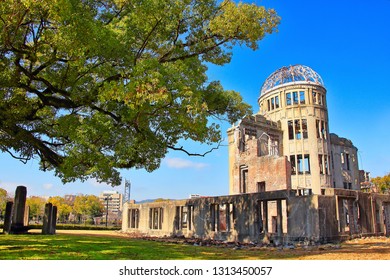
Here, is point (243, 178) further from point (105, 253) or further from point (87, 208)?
point (87, 208)

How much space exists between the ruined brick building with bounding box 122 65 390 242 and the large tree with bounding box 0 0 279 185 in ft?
28.0

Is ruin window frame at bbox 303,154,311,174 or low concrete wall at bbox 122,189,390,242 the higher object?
ruin window frame at bbox 303,154,311,174

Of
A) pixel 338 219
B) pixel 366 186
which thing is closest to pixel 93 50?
pixel 338 219

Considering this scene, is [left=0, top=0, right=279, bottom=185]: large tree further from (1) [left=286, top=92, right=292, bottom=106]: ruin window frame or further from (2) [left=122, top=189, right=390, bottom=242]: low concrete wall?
(1) [left=286, top=92, right=292, bottom=106]: ruin window frame

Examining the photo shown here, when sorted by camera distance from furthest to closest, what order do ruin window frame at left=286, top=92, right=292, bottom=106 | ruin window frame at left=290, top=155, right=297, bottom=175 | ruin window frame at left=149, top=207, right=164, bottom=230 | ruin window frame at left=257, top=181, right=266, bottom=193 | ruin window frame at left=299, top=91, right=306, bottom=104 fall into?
ruin window frame at left=286, top=92, right=292, bottom=106
ruin window frame at left=299, top=91, right=306, bottom=104
ruin window frame at left=290, top=155, right=297, bottom=175
ruin window frame at left=149, top=207, right=164, bottom=230
ruin window frame at left=257, top=181, right=266, bottom=193

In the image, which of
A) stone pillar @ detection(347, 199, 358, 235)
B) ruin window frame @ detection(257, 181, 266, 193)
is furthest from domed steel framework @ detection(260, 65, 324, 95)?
stone pillar @ detection(347, 199, 358, 235)

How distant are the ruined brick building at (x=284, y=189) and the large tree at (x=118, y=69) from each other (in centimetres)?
852

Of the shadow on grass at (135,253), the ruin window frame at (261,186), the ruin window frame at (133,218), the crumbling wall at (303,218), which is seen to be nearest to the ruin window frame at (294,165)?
the ruin window frame at (261,186)

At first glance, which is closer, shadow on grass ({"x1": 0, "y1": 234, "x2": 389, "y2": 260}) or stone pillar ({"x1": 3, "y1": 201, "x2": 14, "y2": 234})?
shadow on grass ({"x1": 0, "y1": 234, "x2": 389, "y2": 260})

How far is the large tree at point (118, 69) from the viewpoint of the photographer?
10508 millimetres

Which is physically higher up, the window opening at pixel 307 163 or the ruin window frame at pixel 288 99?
the ruin window frame at pixel 288 99

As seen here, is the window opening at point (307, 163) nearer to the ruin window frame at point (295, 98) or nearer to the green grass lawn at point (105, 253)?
the ruin window frame at point (295, 98)

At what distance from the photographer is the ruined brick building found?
2005 centimetres

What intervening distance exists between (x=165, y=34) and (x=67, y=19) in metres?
3.87
